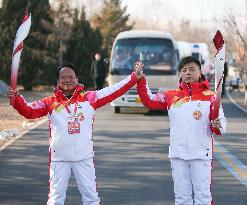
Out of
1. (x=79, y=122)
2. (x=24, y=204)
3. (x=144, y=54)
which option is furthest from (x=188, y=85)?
(x=144, y=54)

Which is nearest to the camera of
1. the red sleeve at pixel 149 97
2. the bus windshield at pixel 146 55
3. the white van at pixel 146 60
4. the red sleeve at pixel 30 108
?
the red sleeve at pixel 30 108

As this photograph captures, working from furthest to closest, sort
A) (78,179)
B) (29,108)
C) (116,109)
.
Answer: (116,109) → (29,108) → (78,179)

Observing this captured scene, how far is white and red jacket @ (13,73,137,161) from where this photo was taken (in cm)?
641

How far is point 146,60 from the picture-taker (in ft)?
68.6

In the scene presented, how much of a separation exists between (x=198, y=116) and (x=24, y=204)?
9.10 feet

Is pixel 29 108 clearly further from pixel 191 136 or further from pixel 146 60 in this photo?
pixel 146 60

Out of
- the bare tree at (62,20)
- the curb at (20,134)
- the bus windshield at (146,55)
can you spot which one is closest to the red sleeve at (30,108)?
the curb at (20,134)

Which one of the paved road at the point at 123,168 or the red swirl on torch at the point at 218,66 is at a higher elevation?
the red swirl on torch at the point at 218,66

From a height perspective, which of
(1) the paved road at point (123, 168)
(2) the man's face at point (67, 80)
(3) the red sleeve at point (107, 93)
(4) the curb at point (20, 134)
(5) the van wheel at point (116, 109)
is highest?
(2) the man's face at point (67, 80)

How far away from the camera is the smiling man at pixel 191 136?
21.0 ft

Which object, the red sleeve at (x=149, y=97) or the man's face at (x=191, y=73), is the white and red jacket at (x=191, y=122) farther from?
the red sleeve at (x=149, y=97)

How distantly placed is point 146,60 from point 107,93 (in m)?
14.4

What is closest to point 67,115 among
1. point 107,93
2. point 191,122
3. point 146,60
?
point 107,93

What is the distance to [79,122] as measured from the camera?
6.41 m
